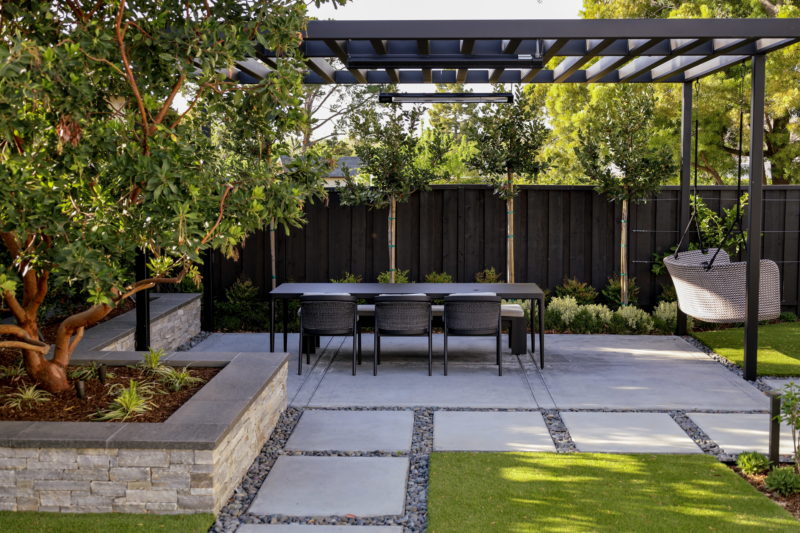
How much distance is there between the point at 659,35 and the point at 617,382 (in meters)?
2.93

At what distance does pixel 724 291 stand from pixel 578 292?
8.67 feet

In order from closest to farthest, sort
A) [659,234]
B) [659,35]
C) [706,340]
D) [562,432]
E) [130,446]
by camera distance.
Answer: [130,446]
[562,432]
[659,35]
[706,340]
[659,234]

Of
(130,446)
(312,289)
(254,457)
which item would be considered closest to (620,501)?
(254,457)

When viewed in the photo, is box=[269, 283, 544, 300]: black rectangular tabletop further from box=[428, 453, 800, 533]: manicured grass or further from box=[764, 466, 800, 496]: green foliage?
box=[764, 466, 800, 496]: green foliage

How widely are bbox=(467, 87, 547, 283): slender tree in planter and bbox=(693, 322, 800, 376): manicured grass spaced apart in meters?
2.91

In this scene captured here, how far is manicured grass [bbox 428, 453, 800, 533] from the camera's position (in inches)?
126

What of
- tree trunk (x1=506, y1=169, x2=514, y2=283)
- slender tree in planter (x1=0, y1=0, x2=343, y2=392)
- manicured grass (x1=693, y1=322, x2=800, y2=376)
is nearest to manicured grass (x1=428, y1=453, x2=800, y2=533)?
slender tree in planter (x1=0, y1=0, x2=343, y2=392)

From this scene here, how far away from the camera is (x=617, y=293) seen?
8.84 m

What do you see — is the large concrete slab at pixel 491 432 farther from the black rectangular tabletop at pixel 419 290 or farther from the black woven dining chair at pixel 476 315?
the black rectangular tabletop at pixel 419 290

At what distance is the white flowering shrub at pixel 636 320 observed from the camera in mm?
8109

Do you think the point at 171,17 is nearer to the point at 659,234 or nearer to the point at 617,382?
the point at 617,382

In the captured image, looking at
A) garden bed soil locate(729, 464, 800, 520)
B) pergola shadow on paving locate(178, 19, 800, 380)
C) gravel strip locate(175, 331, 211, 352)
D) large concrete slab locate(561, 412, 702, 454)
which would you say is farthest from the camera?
gravel strip locate(175, 331, 211, 352)

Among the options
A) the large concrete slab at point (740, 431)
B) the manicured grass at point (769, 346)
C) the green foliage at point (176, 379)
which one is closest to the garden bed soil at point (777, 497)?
the large concrete slab at point (740, 431)

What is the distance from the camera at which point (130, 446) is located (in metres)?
3.26
